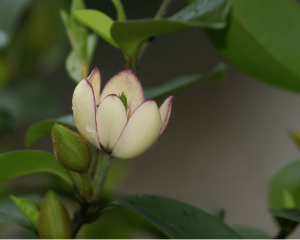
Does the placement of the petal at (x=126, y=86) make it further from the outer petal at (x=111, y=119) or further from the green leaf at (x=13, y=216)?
the green leaf at (x=13, y=216)

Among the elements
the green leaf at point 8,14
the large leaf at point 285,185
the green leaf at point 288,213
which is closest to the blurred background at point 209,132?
the green leaf at point 8,14

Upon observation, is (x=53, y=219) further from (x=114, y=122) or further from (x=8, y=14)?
(x=8, y=14)

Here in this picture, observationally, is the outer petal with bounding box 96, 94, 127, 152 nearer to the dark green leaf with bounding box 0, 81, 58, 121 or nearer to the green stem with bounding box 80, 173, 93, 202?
the green stem with bounding box 80, 173, 93, 202

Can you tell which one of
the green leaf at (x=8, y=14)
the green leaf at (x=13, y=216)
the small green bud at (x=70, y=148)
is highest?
the green leaf at (x=8, y=14)

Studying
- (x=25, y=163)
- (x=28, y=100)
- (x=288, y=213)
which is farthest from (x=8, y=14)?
(x=288, y=213)

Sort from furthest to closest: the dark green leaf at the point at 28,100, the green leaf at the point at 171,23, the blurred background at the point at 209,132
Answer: the blurred background at the point at 209,132
the dark green leaf at the point at 28,100
the green leaf at the point at 171,23

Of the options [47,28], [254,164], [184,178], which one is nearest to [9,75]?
[47,28]

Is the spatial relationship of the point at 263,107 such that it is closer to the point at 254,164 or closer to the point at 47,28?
the point at 254,164
